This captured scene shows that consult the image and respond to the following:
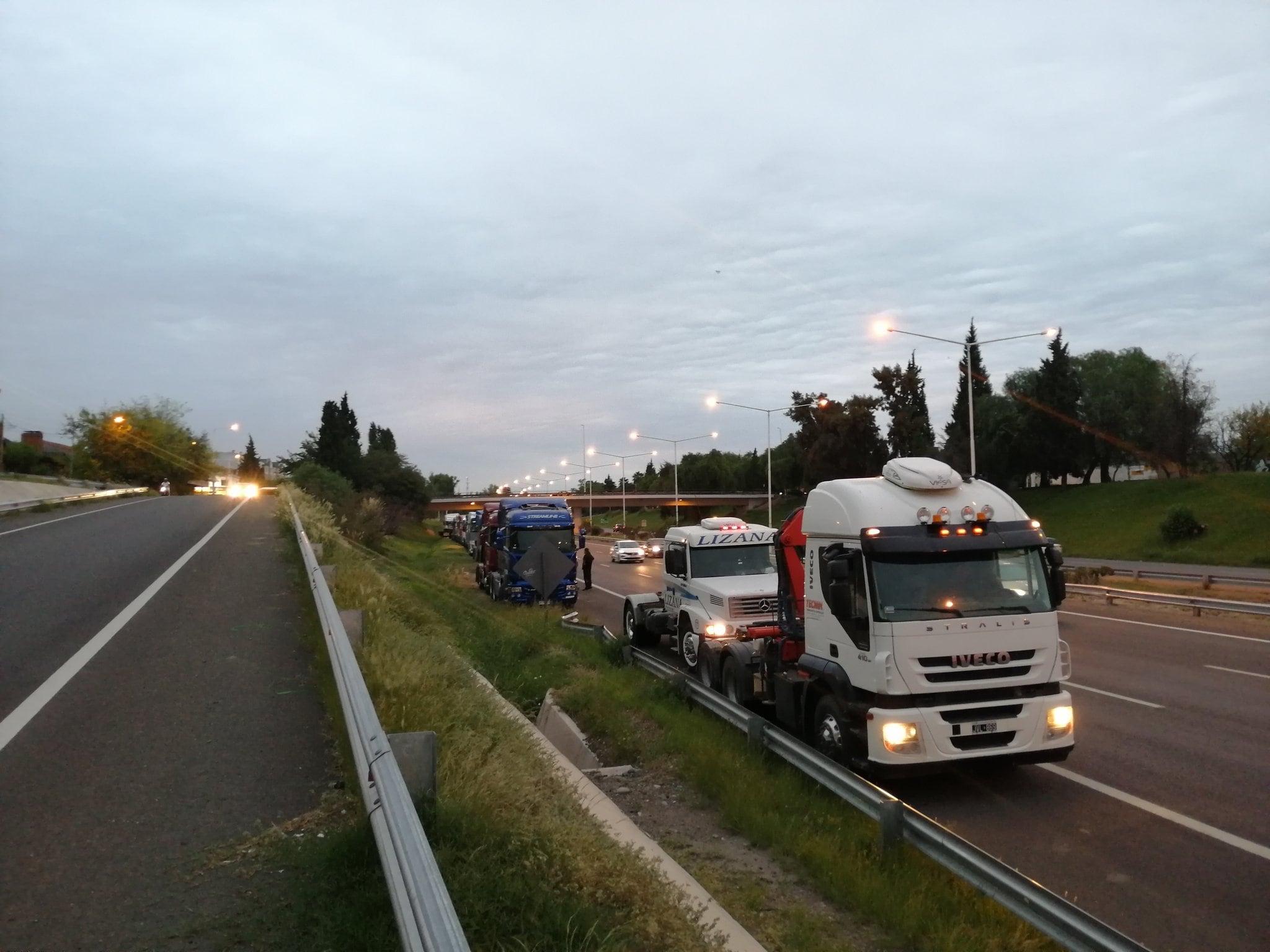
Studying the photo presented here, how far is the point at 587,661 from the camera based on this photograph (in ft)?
52.2

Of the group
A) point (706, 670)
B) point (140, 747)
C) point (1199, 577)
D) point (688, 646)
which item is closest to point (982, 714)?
point (706, 670)

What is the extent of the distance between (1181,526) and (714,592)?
41746mm

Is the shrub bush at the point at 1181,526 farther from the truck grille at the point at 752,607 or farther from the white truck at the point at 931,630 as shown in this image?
the white truck at the point at 931,630

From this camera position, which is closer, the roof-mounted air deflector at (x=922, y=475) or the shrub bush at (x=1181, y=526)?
the roof-mounted air deflector at (x=922, y=475)

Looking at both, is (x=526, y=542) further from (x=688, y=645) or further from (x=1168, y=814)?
(x=1168, y=814)

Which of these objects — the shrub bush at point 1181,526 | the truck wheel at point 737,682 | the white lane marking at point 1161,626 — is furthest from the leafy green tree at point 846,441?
the truck wheel at point 737,682

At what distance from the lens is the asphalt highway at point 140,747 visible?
14.1ft

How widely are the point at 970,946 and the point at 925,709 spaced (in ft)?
9.69

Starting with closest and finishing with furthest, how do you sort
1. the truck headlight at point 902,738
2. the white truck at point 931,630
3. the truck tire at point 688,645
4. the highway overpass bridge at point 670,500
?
the truck headlight at point 902,738, the white truck at point 931,630, the truck tire at point 688,645, the highway overpass bridge at point 670,500

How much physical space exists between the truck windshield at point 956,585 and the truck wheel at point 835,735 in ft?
3.74

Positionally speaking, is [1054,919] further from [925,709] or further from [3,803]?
[3,803]

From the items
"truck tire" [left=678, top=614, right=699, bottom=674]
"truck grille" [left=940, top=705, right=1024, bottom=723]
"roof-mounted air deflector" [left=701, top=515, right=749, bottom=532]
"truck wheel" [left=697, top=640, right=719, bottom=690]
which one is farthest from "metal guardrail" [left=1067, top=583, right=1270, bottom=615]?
"truck grille" [left=940, top=705, right=1024, bottom=723]

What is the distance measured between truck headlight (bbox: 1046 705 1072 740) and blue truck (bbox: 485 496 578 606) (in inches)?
783

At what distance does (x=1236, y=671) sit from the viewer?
14.9 m
